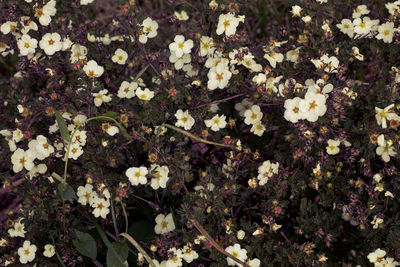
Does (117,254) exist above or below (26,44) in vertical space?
below

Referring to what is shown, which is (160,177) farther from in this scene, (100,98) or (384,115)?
(384,115)

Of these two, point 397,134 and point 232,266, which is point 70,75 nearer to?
point 232,266

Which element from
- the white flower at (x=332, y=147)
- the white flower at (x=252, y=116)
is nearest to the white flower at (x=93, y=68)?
the white flower at (x=252, y=116)

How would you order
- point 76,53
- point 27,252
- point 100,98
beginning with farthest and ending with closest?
point 76,53 → point 100,98 → point 27,252

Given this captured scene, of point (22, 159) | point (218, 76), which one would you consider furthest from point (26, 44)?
point (218, 76)

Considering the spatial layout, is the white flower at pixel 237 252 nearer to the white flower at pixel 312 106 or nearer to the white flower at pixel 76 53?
the white flower at pixel 312 106

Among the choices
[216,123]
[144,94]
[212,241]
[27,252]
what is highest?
[144,94]
